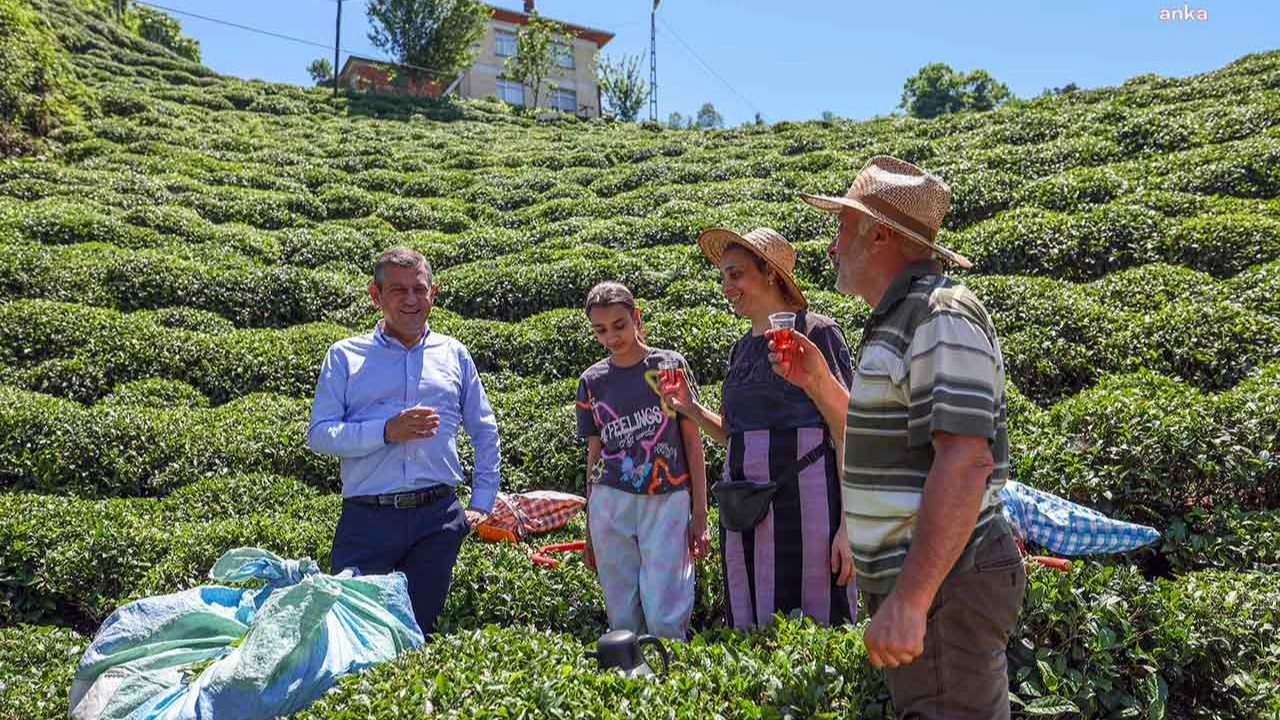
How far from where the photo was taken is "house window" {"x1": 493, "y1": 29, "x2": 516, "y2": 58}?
52.3 meters

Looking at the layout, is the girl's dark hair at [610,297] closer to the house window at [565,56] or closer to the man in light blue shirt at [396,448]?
the man in light blue shirt at [396,448]

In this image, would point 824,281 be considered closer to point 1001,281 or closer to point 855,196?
point 1001,281

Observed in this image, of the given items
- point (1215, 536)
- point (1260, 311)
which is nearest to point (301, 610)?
point (1215, 536)

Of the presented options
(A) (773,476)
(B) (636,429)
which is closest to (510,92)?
(B) (636,429)

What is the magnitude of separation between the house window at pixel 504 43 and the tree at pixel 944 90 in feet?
125

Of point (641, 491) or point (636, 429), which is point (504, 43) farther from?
point (641, 491)

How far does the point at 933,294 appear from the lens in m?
2.09

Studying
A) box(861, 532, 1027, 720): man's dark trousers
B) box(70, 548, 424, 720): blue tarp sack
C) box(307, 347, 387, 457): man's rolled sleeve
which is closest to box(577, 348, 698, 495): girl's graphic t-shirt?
box(307, 347, 387, 457): man's rolled sleeve

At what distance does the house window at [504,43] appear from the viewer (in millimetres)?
52344

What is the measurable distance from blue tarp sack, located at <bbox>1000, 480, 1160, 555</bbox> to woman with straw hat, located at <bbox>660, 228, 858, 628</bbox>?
2.65 ft

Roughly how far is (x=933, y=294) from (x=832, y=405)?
0.75m

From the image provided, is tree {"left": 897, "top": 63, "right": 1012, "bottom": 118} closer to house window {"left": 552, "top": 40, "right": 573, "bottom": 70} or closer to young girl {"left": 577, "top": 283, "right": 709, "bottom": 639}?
house window {"left": 552, "top": 40, "right": 573, "bottom": 70}

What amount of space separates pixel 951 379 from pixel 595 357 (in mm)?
6313

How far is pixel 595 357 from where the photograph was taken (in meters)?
8.17
